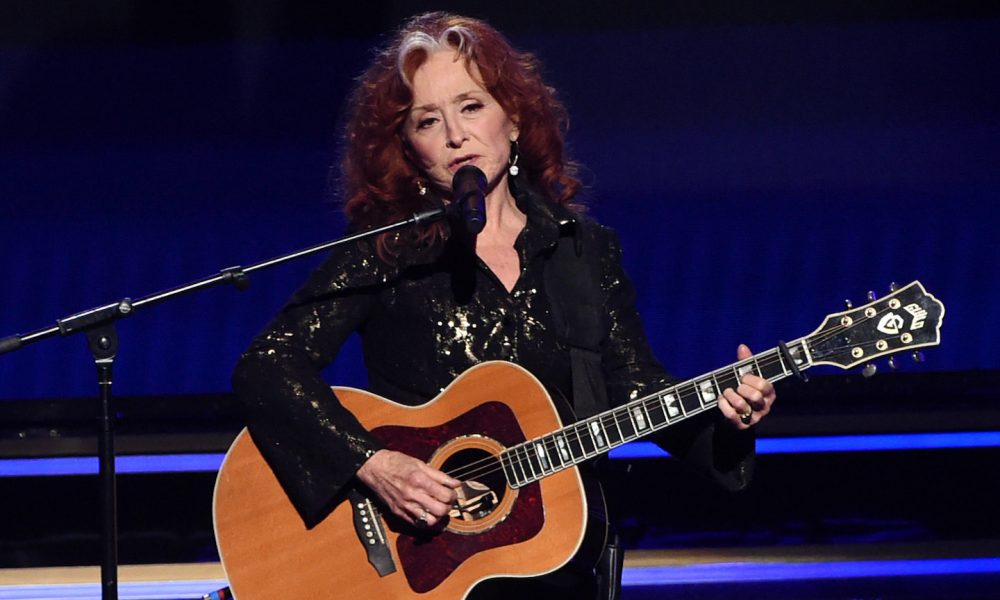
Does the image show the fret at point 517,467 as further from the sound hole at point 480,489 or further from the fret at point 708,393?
the fret at point 708,393

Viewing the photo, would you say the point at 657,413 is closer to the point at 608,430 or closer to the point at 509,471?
the point at 608,430

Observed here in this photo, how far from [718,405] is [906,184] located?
223cm

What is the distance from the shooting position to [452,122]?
2842 millimetres

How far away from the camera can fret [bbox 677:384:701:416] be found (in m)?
2.65

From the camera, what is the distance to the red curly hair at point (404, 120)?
2898 mm

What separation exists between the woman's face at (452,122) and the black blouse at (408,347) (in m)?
0.18

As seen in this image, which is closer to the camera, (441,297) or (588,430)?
(588,430)

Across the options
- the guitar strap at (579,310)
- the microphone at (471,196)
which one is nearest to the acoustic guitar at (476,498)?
the guitar strap at (579,310)

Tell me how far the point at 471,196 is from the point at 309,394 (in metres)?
0.64

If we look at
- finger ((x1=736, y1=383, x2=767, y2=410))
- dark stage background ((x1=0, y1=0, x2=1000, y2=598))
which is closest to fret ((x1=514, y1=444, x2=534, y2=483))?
finger ((x1=736, y1=383, x2=767, y2=410))

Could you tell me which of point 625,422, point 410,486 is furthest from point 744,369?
point 410,486

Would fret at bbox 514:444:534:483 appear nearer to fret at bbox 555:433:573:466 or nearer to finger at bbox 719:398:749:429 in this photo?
fret at bbox 555:433:573:466

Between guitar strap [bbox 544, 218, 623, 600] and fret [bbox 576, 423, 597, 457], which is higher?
guitar strap [bbox 544, 218, 623, 600]

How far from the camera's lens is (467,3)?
4.56 meters
